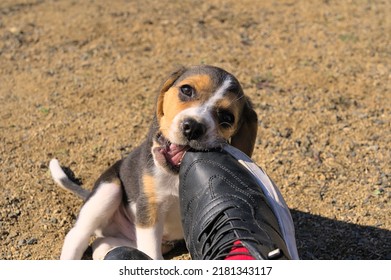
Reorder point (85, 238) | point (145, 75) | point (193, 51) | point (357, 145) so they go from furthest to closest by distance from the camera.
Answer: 1. point (193, 51)
2. point (145, 75)
3. point (357, 145)
4. point (85, 238)

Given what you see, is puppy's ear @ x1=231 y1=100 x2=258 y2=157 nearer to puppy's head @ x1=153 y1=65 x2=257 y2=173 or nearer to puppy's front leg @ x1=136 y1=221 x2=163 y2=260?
puppy's head @ x1=153 y1=65 x2=257 y2=173

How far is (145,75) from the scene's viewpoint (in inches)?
290

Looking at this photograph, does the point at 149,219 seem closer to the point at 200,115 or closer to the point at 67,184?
the point at 200,115

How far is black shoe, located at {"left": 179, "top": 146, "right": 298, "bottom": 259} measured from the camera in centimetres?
408

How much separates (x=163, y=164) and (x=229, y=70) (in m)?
3.03

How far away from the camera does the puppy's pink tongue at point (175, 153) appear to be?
459cm

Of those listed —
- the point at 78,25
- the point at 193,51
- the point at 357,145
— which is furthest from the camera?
the point at 78,25

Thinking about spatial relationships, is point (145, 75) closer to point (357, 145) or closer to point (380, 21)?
point (357, 145)

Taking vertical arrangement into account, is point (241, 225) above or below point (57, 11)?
above

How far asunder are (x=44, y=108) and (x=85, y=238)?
7.44 ft

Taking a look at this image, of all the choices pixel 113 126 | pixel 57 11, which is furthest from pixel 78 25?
pixel 113 126

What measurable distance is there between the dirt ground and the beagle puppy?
354mm

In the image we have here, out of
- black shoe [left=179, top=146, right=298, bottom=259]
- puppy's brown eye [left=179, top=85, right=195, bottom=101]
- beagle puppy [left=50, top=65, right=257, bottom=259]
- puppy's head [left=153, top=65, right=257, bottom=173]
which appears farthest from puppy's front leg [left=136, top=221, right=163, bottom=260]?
puppy's brown eye [left=179, top=85, right=195, bottom=101]

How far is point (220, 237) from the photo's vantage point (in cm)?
416
